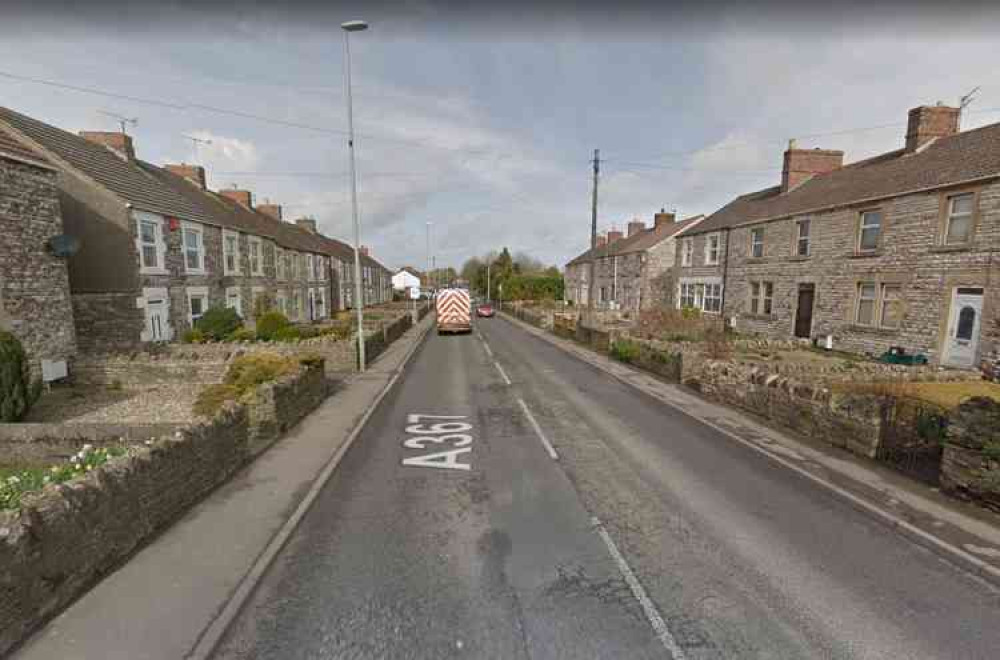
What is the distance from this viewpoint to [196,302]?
62.8 ft

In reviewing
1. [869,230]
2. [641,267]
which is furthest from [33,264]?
[641,267]

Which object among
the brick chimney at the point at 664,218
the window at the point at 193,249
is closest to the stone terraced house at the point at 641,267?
the brick chimney at the point at 664,218

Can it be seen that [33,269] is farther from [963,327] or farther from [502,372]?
[963,327]

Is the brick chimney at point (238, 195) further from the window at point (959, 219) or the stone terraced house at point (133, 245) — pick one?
the window at point (959, 219)

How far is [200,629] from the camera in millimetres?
3543

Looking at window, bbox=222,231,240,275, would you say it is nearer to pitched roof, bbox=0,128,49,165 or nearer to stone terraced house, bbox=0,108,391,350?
stone terraced house, bbox=0,108,391,350

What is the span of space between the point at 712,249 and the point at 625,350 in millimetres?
14645

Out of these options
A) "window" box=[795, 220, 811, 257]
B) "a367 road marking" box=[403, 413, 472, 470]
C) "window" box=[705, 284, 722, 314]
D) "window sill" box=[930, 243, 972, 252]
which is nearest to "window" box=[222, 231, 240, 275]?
"a367 road marking" box=[403, 413, 472, 470]

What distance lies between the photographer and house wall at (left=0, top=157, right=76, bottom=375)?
1098 cm

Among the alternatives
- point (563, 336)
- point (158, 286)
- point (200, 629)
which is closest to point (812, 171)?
point (563, 336)

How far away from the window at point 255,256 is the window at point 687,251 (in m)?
28.0

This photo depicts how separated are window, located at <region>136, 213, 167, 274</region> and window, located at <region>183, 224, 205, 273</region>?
156cm

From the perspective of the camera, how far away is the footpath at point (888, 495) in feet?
15.6

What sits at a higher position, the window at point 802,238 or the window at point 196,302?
the window at point 802,238
